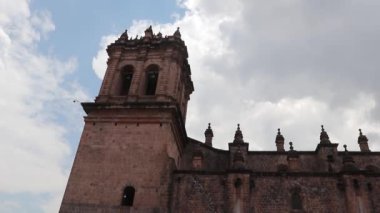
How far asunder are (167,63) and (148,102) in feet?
11.3

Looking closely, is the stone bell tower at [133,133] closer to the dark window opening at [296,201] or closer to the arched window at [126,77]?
the arched window at [126,77]

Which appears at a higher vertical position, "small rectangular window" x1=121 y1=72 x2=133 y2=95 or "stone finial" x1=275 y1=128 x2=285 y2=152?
"small rectangular window" x1=121 y1=72 x2=133 y2=95

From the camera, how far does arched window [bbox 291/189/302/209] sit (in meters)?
16.3

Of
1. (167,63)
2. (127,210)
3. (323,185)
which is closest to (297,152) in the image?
(323,185)

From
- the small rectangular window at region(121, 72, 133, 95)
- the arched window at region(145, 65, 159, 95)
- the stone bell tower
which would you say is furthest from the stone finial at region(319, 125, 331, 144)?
the small rectangular window at region(121, 72, 133, 95)

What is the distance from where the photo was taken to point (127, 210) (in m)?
16.4

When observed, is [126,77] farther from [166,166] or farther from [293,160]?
[293,160]

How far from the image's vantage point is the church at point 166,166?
16391mm

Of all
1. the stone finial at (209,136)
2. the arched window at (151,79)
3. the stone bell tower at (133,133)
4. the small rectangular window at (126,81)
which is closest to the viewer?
the stone bell tower at (133,133)

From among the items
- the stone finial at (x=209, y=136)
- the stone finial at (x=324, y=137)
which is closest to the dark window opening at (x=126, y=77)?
the stone finial at (x=209, y=136)

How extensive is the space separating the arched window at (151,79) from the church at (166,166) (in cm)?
6

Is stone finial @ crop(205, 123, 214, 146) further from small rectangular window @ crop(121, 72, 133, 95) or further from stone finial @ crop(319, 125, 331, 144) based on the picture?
stone finial @ crop(319, 125, 331, 144)

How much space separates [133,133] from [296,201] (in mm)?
8921

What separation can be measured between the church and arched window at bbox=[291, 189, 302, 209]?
4 cm
